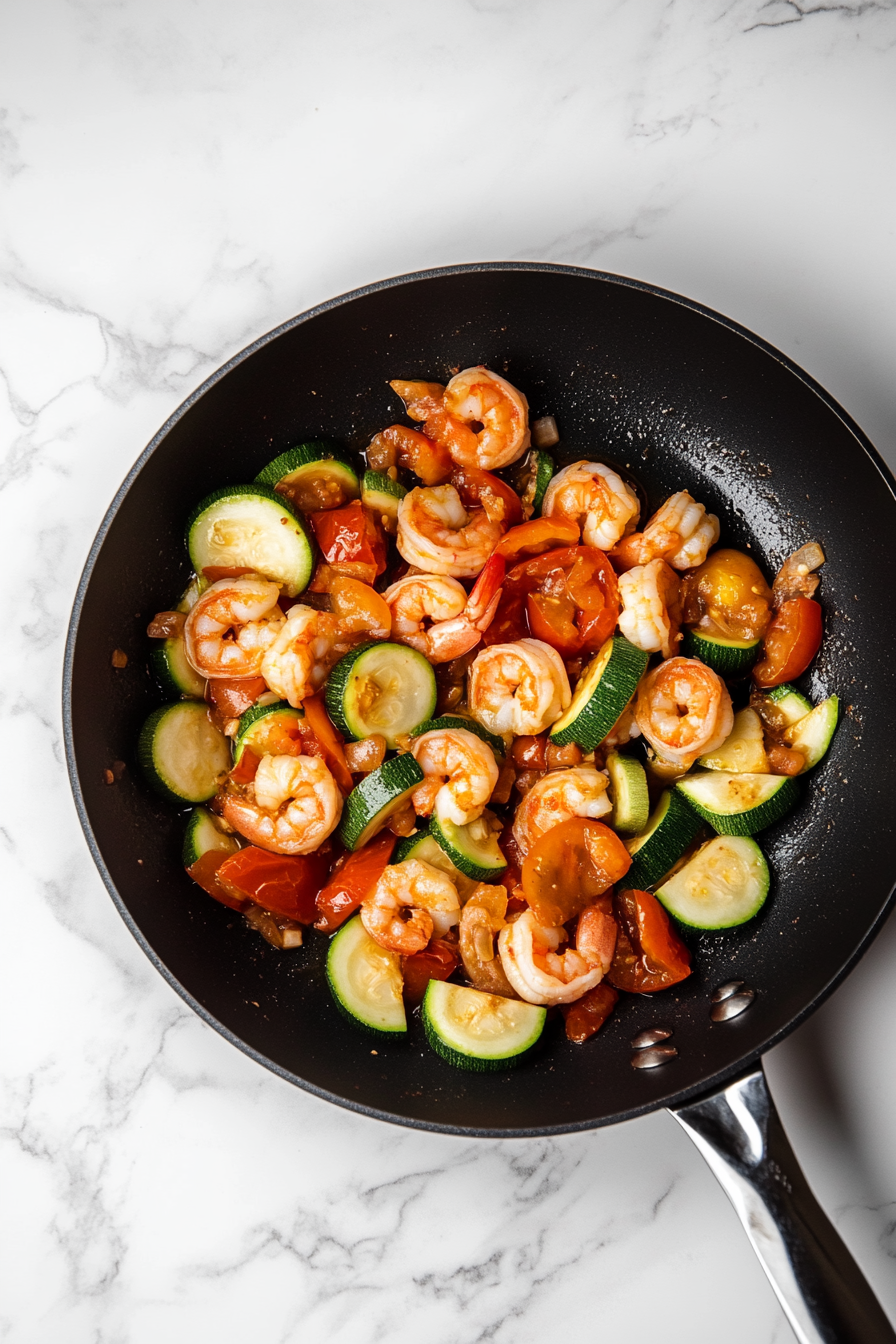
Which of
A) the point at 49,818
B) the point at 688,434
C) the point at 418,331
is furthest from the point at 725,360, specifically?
the point at 49,818

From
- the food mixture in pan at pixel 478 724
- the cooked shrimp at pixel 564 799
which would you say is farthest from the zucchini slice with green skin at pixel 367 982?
the cooked shrimp at pixel 564 799

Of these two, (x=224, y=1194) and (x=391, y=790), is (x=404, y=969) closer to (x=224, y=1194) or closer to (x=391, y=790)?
(x=391, y=790)

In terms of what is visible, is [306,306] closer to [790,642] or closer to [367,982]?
[790,642]

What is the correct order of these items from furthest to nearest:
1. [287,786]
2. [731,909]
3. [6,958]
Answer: [6,958]
[731,909]
[287,786]

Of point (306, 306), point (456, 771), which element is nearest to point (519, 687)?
point (456, 771)

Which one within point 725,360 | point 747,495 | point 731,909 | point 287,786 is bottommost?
point 287,786

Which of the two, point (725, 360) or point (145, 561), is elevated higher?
point (725, 360)

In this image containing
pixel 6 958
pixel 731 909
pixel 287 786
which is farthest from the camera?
pixel 6 958

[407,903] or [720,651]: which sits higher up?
[720,651]
